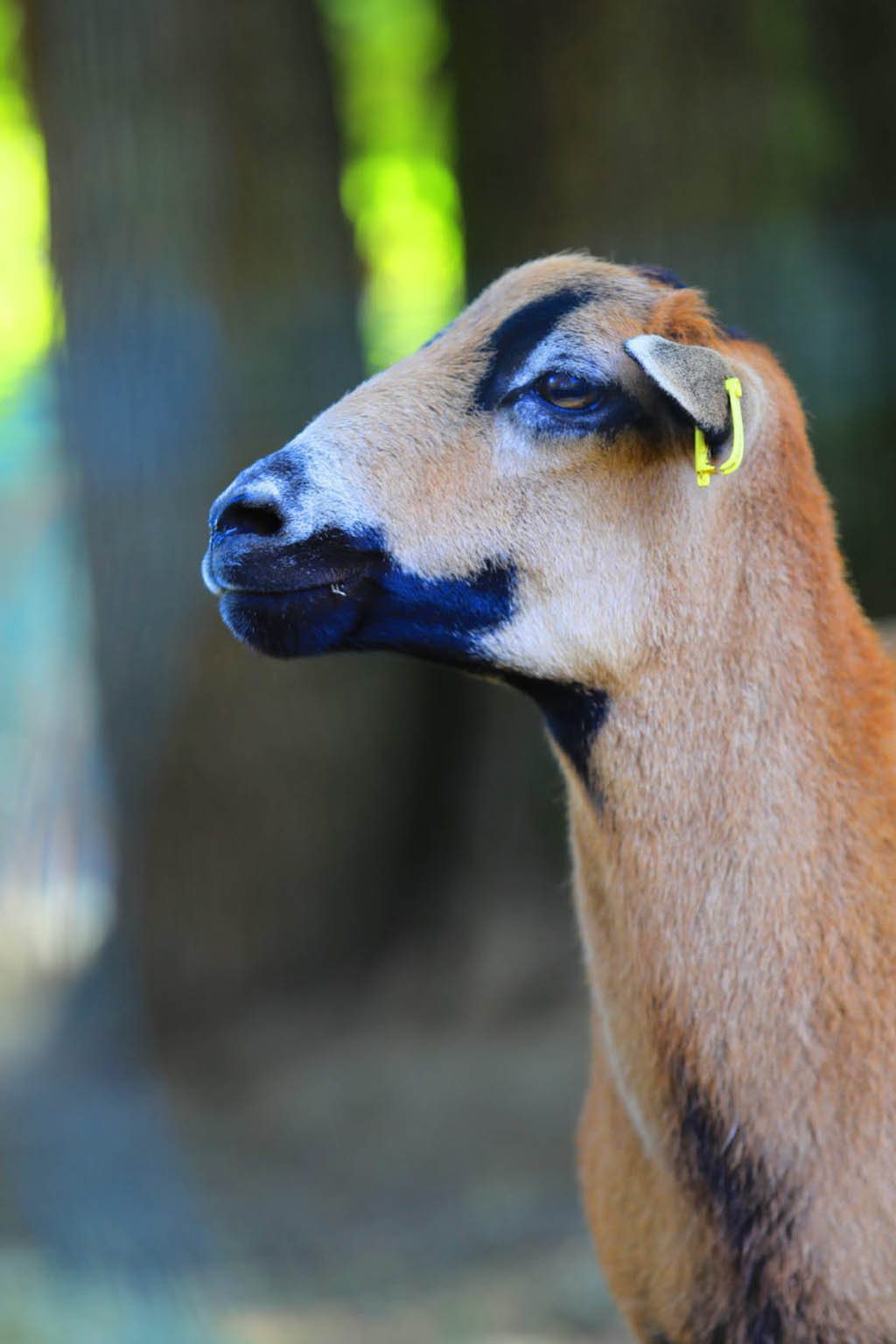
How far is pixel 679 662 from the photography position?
2.82 meters

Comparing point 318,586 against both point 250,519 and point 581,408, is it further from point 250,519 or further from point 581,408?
point 581,408

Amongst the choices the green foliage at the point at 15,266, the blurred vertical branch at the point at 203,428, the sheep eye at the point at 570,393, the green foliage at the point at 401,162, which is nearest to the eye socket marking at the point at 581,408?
the sheep eye at the point at 570,393

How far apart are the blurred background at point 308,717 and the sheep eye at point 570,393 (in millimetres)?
3690

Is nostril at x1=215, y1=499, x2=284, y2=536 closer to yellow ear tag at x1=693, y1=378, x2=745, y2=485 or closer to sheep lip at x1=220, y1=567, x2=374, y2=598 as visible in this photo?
sheep lip at x1=220, y1=567, x2=374, y2=598

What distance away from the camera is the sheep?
2.74 m

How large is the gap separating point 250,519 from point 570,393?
66 cm

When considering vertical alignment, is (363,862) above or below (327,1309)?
above

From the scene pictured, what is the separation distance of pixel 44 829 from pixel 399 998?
2173mm

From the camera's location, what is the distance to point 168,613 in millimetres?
6594

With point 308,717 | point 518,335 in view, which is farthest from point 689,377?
point 308,717

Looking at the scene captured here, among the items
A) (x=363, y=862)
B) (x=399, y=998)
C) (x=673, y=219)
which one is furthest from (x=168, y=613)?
(x=673, y=219)

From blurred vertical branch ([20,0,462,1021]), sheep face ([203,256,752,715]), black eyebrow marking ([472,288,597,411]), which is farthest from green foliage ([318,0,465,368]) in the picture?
sheep face ([203,256,752,715])

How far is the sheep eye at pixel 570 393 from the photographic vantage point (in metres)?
2.79

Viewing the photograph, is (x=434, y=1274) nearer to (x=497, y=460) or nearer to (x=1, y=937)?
(x=1, y=937)
